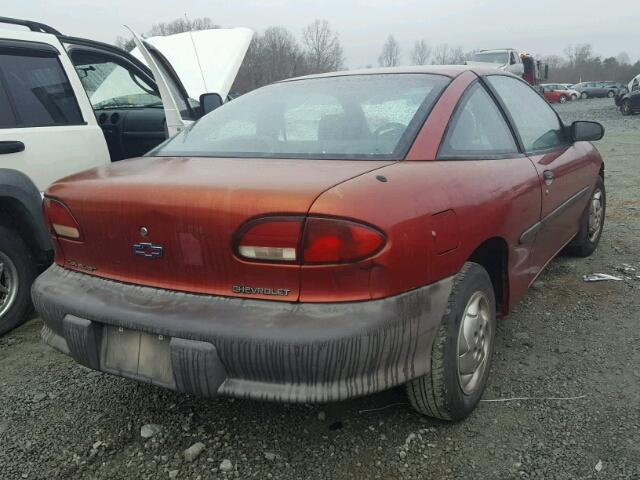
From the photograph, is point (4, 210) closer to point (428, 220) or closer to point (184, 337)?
point (184, 337)

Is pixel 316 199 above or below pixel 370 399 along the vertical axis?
above

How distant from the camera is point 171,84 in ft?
15.5

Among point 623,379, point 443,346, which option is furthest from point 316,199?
point 623,379

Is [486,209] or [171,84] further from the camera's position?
[171,84]

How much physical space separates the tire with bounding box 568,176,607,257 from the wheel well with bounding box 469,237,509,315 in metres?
1.76

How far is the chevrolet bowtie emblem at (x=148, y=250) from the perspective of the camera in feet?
6.52

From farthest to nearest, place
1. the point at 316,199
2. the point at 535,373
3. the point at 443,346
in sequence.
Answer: the point at 535,373, the point at 443,346, the point at 316,199

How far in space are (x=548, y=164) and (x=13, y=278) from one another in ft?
10.7

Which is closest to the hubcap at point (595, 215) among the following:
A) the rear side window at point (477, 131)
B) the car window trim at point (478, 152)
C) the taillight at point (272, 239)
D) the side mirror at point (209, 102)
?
the car window trim at point (478, 152)

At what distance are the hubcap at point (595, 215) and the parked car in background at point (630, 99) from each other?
67.8ft

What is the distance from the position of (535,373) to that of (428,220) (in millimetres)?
1268

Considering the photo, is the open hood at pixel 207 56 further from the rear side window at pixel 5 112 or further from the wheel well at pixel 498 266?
the wheel well at pixel 498 266

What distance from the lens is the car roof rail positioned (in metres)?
3.68

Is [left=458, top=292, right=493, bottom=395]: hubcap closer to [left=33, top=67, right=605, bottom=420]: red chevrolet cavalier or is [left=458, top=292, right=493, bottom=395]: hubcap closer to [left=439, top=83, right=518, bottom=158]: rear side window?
[left=33, top=67, right=605, bottom=420]: red chevrolet cavalier
